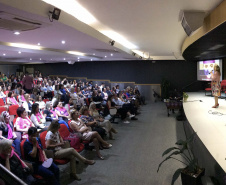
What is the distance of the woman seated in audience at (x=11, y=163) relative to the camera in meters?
2.48

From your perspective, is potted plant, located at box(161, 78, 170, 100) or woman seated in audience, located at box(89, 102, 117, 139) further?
potted plant, located at box(161, 78, 170, 100)

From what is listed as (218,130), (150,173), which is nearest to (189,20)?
(218,130)

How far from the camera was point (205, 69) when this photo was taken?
1174 cm

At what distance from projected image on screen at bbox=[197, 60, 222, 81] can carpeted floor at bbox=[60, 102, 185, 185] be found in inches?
240

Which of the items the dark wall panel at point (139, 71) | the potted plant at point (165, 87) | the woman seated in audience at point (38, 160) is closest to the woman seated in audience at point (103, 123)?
the woman seated in audience at point (38, 160)

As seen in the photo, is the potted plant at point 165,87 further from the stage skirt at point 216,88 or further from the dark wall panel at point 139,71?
the stage skirt at point 216,88

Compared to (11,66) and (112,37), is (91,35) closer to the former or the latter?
(112,37)

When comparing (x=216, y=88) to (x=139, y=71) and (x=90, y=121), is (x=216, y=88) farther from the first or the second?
(x=139, y=71)

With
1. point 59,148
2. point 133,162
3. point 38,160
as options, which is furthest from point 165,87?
point 38,160

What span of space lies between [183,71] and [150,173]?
11358 millimetres

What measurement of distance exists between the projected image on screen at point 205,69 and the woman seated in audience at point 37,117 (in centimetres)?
901

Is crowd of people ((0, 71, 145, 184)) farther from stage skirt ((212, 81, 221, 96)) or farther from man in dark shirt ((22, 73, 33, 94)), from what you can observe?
stage skirt ((212, 81, 221, 96))

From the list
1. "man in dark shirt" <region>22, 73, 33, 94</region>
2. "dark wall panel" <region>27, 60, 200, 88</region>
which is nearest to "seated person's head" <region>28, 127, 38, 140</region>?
"man in dark shirt" <region>22, 73, 33, 94</region>

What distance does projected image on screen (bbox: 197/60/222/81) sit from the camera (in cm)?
1103
